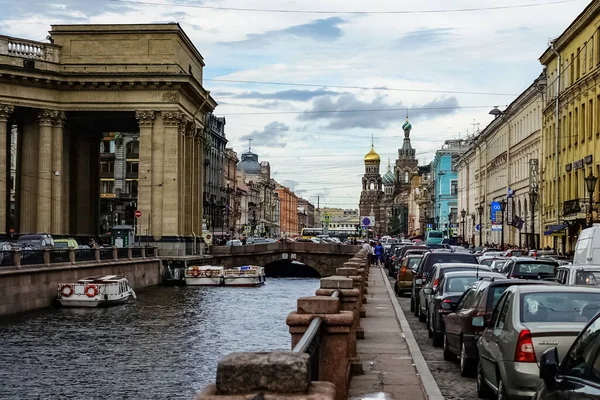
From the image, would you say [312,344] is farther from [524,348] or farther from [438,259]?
[438,259]

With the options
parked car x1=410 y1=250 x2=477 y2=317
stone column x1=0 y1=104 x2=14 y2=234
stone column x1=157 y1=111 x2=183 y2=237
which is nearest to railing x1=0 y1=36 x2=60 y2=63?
stone column x1=0 y1=104 x2=14 y2=234

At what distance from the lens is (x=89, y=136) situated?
76312mm

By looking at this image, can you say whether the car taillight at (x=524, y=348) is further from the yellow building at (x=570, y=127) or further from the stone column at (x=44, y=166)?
the stone column at (x=44, y=166)

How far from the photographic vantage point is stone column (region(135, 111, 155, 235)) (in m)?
68.2

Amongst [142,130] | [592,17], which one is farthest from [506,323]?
[142,130]

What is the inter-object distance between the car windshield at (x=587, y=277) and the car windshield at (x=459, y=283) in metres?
2.29

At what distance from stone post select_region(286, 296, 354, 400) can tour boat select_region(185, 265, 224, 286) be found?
53415 mm

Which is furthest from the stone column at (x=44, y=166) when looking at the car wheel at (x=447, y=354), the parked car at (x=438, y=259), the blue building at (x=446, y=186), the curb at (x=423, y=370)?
the blue building at (x=446, y=186)

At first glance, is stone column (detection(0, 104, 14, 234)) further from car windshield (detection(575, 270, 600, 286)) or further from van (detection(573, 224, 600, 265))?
car windshield (detection(575, 270, 600, 286))

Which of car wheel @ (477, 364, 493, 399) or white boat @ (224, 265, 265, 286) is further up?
car wheel @ (477, 364, 493, 399)

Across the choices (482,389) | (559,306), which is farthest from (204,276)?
(559,306)

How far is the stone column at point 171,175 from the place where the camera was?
6838cm

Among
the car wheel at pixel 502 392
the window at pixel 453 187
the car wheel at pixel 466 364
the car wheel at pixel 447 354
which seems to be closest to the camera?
the car wheel at pixel 502 392

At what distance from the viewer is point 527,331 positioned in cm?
1159
